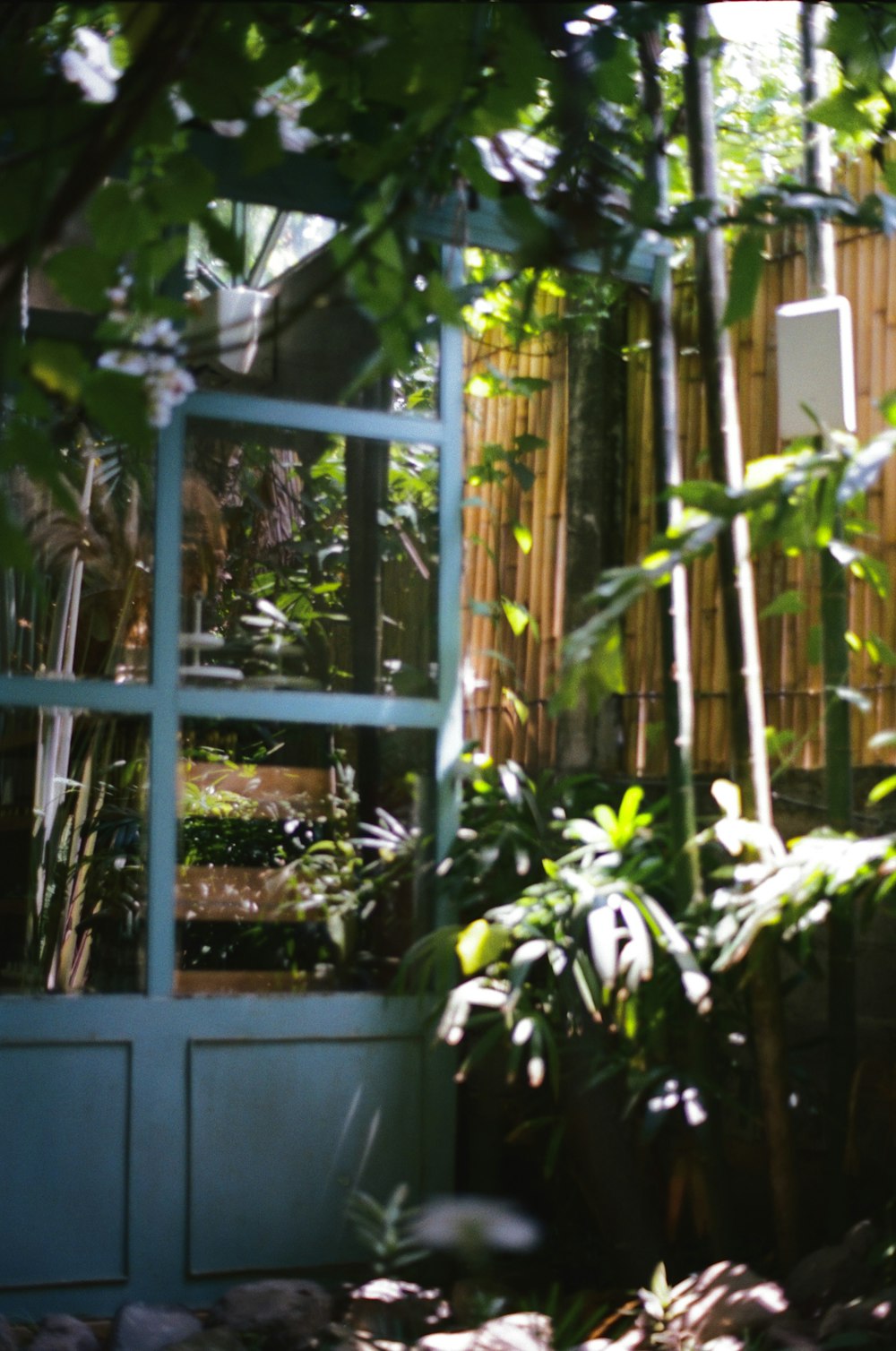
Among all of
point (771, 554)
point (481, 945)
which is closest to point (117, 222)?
point (481, 945)

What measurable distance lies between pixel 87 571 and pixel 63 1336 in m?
2.17

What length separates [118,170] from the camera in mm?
3162

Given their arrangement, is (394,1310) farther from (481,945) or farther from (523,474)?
(523,474)

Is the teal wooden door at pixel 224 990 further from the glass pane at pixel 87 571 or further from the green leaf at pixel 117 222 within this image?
the green leaf at pixel 117 222

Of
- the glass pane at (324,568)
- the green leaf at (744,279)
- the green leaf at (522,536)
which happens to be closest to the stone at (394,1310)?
the glass pane at (324,568)

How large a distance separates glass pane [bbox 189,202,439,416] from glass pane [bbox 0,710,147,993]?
856 millimetres

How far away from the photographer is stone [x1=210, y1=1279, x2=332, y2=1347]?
114 inches

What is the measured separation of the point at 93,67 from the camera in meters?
2.99

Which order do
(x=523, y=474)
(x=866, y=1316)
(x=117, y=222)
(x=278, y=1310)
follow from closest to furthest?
1. (x=117, y=222)
2. (x=866, y=1316)
3. (x=278, y=1310)
4. (x=523, y=474)

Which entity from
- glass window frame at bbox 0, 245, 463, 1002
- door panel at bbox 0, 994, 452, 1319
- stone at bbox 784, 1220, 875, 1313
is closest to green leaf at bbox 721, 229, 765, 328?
glass window frame at bbox 0, 245, 463, 1002

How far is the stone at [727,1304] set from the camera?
9.05 feet

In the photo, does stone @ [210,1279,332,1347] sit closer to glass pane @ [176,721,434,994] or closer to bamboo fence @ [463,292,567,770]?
glass pane @ [176,721,434,994]

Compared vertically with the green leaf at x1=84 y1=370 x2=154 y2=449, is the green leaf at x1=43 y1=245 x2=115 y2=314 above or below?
above

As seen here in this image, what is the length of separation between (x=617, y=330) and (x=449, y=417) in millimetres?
874
